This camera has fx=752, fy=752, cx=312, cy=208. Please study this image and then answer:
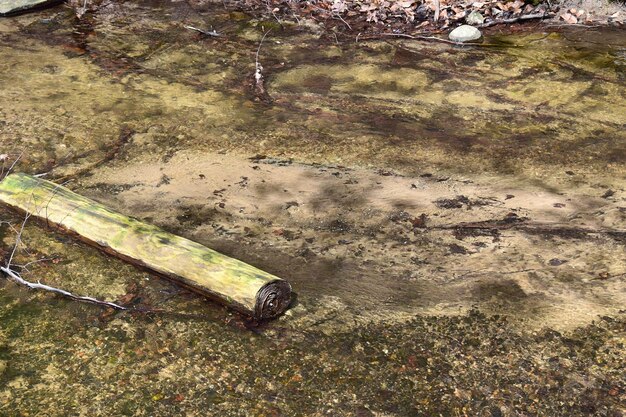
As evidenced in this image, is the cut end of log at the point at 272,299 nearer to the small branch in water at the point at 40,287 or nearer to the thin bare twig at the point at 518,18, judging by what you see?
the small branch in water at the point at 40,287

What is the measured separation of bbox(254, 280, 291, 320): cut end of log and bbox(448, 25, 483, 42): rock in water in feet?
15.0

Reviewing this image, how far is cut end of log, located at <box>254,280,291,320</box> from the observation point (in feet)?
12.3

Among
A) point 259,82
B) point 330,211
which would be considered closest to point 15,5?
point 259,82

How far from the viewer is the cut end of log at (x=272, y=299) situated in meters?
3.75

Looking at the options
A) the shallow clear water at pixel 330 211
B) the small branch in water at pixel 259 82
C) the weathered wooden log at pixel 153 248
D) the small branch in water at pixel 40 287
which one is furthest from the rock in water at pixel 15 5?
the small branch in water at pixel 40 287

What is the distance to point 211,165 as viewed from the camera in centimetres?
547

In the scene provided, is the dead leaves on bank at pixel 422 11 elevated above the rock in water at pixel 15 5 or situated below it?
above

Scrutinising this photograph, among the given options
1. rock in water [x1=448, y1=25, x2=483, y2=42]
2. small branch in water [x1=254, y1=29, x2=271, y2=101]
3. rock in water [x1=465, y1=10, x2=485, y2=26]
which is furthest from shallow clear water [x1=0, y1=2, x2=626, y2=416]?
rock in water [x1=465, y1=10, x2=485, y2=26]

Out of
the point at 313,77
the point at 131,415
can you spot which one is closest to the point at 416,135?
the point at 313,77

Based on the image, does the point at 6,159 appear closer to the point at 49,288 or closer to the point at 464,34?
the point at 49,288

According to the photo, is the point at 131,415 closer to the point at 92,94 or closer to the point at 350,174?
the point at 350,174

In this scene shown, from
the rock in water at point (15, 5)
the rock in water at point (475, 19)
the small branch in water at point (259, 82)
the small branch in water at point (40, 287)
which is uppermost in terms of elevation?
the small branch in water at point (40, 287)

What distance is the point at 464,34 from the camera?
7.60 meters

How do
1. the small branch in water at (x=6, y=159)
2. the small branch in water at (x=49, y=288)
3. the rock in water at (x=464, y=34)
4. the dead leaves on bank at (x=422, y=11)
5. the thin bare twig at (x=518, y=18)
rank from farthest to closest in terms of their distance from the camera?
the dead leaves on bank at (x=422, y=11), the thin bare twig at (x=518, y=18), the rock in water at (x=464, y=34), the small branch in water at (x=6, y=159), the small branch in water at (x=49, y=288)
